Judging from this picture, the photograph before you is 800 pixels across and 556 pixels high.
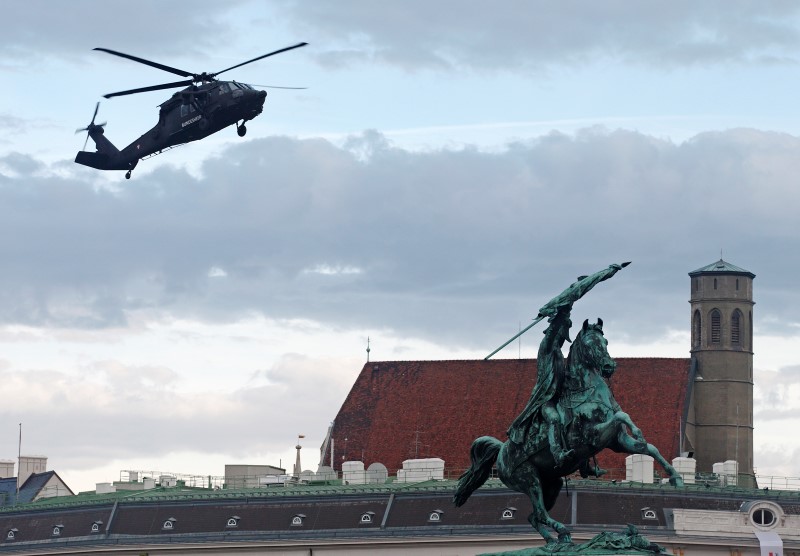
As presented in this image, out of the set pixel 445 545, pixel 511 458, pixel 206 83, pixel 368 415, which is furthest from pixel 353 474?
pixel 511 458

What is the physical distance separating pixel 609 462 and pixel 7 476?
50107 mm

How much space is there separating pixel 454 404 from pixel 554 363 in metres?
92.6

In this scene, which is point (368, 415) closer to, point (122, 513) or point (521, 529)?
point (122, 513)

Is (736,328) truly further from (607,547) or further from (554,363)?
(607,547)

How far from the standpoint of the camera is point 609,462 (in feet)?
495

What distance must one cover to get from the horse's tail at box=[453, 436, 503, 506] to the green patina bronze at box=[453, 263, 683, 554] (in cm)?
140

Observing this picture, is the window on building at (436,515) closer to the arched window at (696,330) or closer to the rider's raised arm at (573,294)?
the arched window at (696,330)

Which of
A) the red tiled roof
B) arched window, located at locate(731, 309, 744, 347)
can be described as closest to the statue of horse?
the red tiled roof

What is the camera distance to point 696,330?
168000 mm

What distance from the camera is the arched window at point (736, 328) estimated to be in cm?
16688

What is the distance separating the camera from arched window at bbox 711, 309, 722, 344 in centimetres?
16688

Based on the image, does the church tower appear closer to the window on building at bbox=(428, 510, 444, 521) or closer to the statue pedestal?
the window on building at bbox=(428, 510, 444, 521)

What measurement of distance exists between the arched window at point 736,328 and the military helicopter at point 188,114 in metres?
53.3

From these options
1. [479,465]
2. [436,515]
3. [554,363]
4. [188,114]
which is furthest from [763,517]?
[554,363]
